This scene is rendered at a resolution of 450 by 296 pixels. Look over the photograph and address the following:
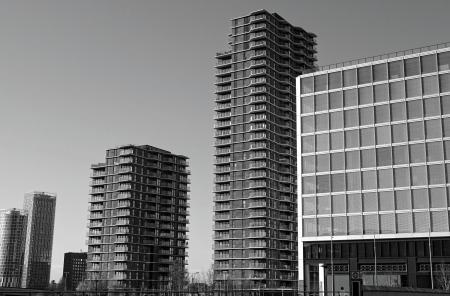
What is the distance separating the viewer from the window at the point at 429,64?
94.7m

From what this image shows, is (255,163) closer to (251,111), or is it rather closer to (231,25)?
(251,111)

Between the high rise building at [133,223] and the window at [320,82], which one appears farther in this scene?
the high rise building at [133,223]

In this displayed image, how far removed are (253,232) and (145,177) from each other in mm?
48585

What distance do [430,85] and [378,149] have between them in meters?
12.6

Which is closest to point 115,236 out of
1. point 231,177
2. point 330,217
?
point 231,177

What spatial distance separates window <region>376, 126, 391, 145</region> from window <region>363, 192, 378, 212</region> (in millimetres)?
8347

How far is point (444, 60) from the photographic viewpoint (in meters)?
93.9

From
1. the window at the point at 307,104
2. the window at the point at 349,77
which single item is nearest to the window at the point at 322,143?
the window at the point at 307,104

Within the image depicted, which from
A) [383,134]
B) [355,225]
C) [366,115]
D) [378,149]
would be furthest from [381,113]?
[355,225]

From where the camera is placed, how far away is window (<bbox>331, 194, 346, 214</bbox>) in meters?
96.2

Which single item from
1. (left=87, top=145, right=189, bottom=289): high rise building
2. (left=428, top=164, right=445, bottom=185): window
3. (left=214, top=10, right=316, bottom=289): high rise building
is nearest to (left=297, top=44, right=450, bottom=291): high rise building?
(left=428, top=164, right=445, bottom=185): window

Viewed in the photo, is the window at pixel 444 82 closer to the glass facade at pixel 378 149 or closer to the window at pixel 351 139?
the glass facade at pixel 378 149

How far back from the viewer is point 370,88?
3898 inches

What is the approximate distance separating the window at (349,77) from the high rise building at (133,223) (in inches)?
3714
